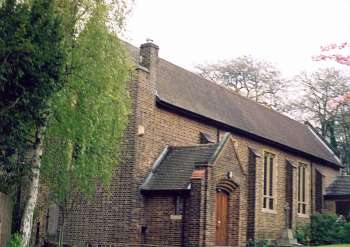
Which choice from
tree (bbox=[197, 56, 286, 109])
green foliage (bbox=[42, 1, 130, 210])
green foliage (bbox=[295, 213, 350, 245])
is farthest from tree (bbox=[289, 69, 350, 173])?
green foliage (bbox=[42, 1, 130, 210])

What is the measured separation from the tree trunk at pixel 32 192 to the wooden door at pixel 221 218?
974 centimetres

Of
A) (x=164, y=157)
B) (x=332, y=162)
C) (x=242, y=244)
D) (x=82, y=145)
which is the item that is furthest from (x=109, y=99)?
(x=332, y=162)

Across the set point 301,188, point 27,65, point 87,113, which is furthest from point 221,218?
point 27,65

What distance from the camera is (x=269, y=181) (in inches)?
1287

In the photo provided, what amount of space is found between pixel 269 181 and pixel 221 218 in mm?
7766

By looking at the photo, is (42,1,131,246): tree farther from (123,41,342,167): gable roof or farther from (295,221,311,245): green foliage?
(295,221,311,245): green foliage

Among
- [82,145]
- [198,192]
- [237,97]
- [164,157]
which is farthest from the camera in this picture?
[237,97]

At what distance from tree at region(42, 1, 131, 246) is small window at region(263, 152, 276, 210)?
49.3ft

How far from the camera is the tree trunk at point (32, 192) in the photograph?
17.1m

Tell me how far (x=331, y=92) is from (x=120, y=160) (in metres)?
36.5

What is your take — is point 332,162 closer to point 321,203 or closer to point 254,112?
point 321,203

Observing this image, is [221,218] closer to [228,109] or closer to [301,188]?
[228,109]

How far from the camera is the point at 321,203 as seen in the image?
37688 mm

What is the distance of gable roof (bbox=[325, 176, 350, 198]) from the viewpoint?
3828 centimetres
